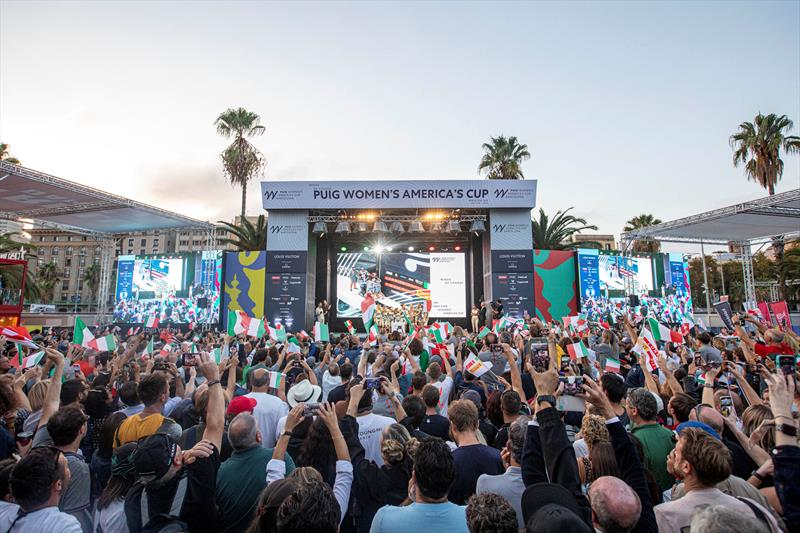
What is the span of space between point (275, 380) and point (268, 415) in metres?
0.81

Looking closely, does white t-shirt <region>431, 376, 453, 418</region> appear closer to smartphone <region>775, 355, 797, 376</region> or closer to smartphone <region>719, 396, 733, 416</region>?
smartphone <region>719, 396, 733, 416</region>

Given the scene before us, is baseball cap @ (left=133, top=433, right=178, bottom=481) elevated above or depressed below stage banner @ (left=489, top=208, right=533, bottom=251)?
below

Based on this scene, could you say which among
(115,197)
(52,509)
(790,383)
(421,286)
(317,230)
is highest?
(115,197)

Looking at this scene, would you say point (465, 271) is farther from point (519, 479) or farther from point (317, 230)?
point (519, 479)

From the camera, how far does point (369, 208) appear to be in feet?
76.9

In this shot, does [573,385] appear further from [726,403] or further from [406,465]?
[726,403]

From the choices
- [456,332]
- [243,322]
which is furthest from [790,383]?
[243,322]

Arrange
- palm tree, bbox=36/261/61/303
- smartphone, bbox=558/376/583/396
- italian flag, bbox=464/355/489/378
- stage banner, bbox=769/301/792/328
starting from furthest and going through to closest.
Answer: palm tree, bbox=36/261/61/303 < stage banner, bbox=769/301/792/328 < italian flag, bbox=464/355/489/378 < smartphone, bbox=558/376/583/396

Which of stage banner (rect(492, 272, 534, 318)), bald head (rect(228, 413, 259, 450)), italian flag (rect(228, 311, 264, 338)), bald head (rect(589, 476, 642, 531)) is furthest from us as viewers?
stage banner (rect(492, 272, 534, 318))

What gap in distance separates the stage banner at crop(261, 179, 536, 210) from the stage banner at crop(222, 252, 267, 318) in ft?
11.7

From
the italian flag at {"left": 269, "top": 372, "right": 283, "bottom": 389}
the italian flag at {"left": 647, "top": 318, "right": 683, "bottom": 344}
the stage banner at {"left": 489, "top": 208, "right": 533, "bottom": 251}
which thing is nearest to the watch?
the italian flag at {"left": 269, "top": 372, "right": 283, "bottom": 389}

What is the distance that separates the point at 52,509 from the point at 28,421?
221 cm

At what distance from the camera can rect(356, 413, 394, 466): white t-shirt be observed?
3.87 meters

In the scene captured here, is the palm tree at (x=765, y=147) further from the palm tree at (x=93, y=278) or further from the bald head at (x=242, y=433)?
the palm tree at (x=93, y=278)
